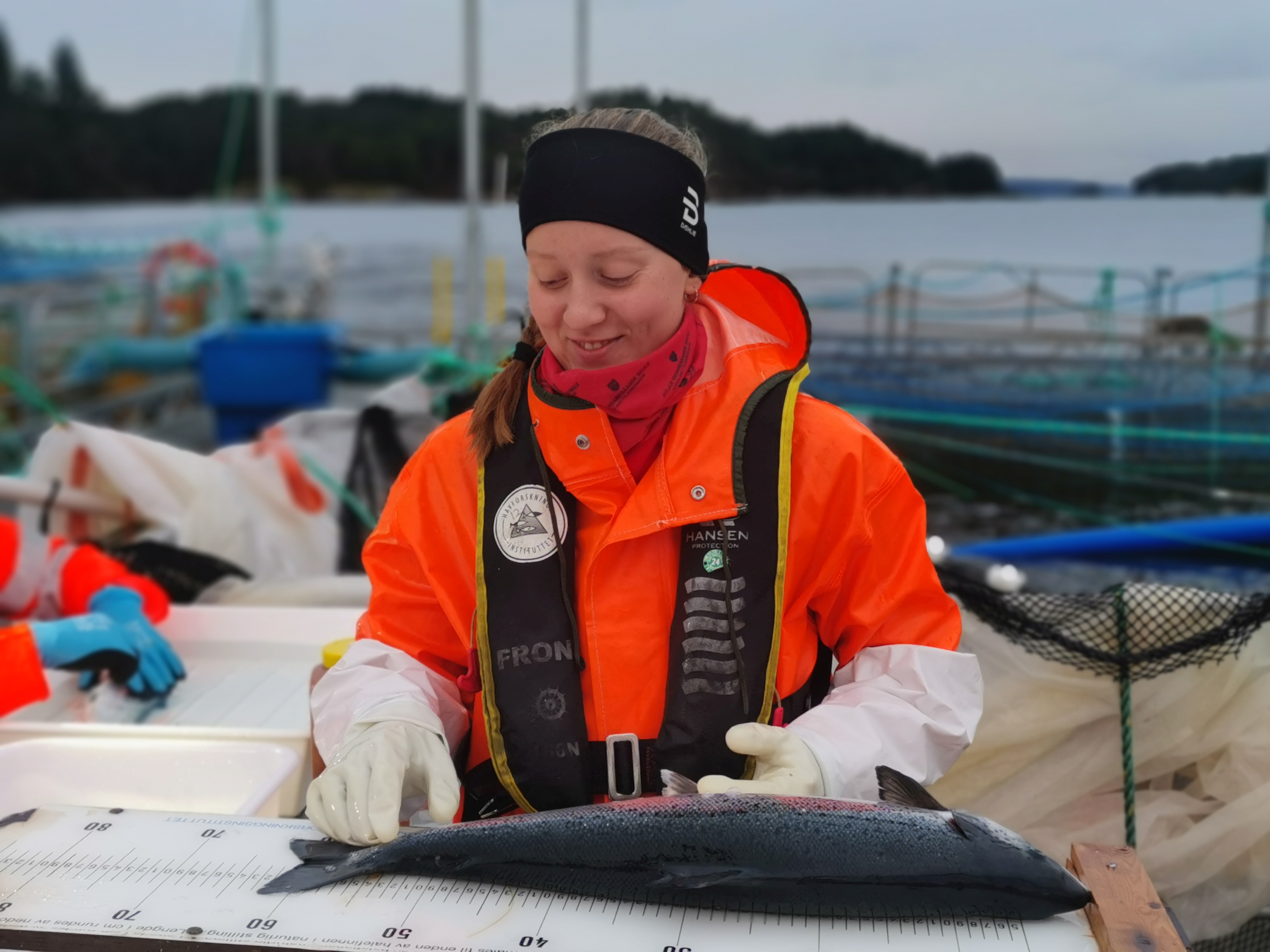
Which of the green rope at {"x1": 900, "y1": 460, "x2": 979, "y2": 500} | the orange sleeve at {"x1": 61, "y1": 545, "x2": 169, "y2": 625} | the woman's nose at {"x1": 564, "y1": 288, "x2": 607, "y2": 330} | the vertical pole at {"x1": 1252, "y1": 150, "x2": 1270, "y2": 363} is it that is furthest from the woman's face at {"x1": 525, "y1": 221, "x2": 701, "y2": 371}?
the vertical pole at {"x1": 1252, "y1": 150, "x2": 1270, "y2": 363}

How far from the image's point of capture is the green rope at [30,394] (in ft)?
16.7

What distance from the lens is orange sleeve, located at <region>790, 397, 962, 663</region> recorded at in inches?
70.8

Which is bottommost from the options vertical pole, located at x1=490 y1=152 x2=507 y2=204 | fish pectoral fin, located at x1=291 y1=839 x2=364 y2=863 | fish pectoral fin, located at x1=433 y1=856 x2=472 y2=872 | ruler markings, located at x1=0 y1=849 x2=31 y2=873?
ruler markings, located at x1=0 y1=849 x2=31 y2=873

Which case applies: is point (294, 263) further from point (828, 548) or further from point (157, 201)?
point (828, 548)

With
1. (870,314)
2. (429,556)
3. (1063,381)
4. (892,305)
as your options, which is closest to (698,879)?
(429,556)

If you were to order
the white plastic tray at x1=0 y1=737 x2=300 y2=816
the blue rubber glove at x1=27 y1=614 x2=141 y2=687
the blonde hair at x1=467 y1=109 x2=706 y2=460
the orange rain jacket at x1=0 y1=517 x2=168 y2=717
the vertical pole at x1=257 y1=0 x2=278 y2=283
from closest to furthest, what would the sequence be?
the blonde hair at x1=467 y1=109 x2=706 y2=460 < the white plastic tray at x1=0 y1=737 x2=300 y2=816 < the blue rubber glove at x1=27 y1=614 x2=141 y2=687 < the orange rain jacket at x1=0 y1=517 x2=168 y2=717 < the vertical pole at x1=257 y1=0 x2=278 y2=283

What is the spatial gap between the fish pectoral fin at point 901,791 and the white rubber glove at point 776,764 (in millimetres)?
90

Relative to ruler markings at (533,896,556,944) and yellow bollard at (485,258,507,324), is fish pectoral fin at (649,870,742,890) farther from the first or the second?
yellow bollard at (485,258,507,324)

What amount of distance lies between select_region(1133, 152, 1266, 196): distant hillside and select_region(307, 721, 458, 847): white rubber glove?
19.1ft

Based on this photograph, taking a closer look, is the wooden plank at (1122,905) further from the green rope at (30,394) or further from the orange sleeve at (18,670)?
the green rope at (30,394)

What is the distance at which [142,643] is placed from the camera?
2.98m

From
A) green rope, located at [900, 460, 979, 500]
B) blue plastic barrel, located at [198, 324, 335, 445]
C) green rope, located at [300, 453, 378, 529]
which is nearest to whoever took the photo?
green rope, located at [300, 453, 378, 529]

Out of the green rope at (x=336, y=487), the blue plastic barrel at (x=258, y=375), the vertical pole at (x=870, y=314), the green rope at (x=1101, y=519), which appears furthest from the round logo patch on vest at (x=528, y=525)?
the blue plastic barrel at (x=258, y=375)

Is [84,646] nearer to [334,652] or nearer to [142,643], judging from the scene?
[142,643]
